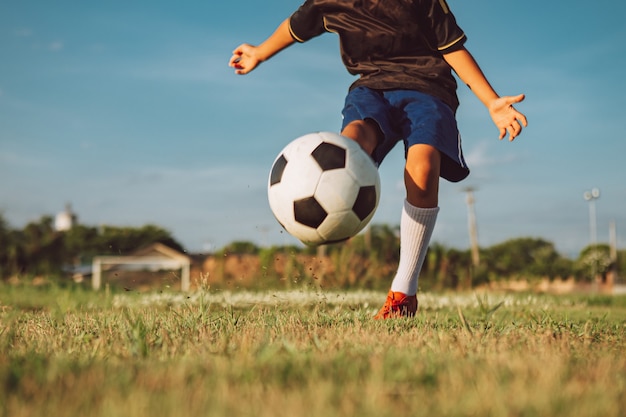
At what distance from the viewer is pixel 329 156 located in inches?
149

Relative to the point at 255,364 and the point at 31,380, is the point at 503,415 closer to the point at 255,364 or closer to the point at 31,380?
the point at 255,364

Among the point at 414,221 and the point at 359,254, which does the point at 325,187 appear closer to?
the point at 414,221

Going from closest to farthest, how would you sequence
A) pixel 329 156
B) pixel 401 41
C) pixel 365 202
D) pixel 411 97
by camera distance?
pixel 329 156 < pixel 365 202 < pixel 411 97 < pixel 401 41

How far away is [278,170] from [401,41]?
1450mm

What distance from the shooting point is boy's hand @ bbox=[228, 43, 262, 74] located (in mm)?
5340

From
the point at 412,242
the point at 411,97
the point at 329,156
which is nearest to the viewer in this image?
the point at 329,156

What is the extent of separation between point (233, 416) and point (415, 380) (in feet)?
2.13

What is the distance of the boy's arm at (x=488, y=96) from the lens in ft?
13.7

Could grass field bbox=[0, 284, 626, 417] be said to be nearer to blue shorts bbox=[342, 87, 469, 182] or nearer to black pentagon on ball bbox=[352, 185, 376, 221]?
black pentagon on ball bbox=[352, 185, 376, 221]

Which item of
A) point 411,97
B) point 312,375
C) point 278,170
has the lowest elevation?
point 312,375

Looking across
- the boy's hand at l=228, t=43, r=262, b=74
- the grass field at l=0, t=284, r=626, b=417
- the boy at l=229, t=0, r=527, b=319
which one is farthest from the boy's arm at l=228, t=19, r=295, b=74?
the grass field at l=0, t=284, r=626, b=417

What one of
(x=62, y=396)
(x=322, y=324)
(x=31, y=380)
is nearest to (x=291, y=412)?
(x=62, y=396)

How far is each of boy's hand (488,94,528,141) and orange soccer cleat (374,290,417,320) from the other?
4.53ft

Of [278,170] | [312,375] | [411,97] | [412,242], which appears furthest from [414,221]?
[312,375]
